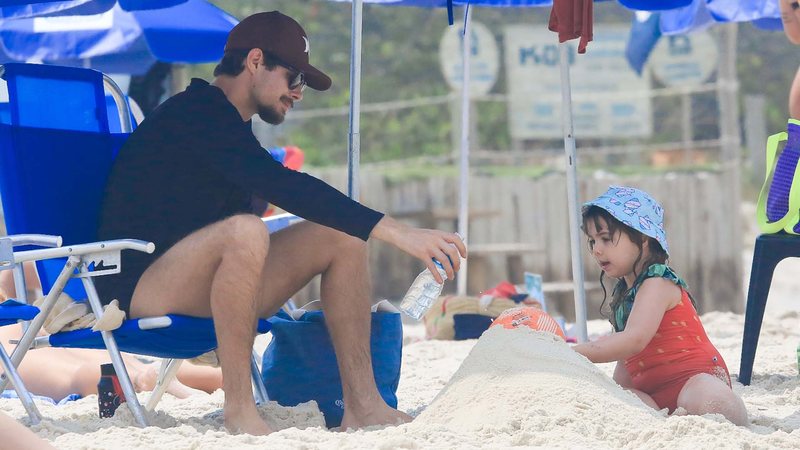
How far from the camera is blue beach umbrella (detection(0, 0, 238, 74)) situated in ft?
23.0

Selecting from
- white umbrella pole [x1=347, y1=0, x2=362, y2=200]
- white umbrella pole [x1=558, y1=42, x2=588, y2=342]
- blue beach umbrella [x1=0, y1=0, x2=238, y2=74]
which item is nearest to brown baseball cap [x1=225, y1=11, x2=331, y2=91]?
white umbrella pole [x1=347, y1=0, x2=362, y2=200]

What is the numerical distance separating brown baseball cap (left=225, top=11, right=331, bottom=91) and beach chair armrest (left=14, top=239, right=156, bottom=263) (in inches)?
28.5

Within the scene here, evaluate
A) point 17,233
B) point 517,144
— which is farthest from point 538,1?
point 517,144

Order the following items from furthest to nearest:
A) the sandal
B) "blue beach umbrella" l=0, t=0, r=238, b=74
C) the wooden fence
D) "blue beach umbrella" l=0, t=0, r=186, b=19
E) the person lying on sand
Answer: the wooden fence, "blue beach umbrella" l=0, t=0, r=238, b=74, the person lying on sand, "blue beach umbrella" l=0, t=0, r=186, b=19, the sandal

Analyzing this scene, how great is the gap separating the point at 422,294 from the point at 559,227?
8.19 m

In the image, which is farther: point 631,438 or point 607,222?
point 607,222

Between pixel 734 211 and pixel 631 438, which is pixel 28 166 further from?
pixel 734 211

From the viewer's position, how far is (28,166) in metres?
4.12

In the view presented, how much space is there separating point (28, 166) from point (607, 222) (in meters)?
1.89

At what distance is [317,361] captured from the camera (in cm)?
397

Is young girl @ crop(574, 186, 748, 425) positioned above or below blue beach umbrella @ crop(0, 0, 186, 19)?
below

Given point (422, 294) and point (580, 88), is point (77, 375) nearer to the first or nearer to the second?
point (422, 294)

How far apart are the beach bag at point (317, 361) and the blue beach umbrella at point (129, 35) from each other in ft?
10.9

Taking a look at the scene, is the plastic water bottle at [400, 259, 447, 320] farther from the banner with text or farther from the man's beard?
the banner with text
